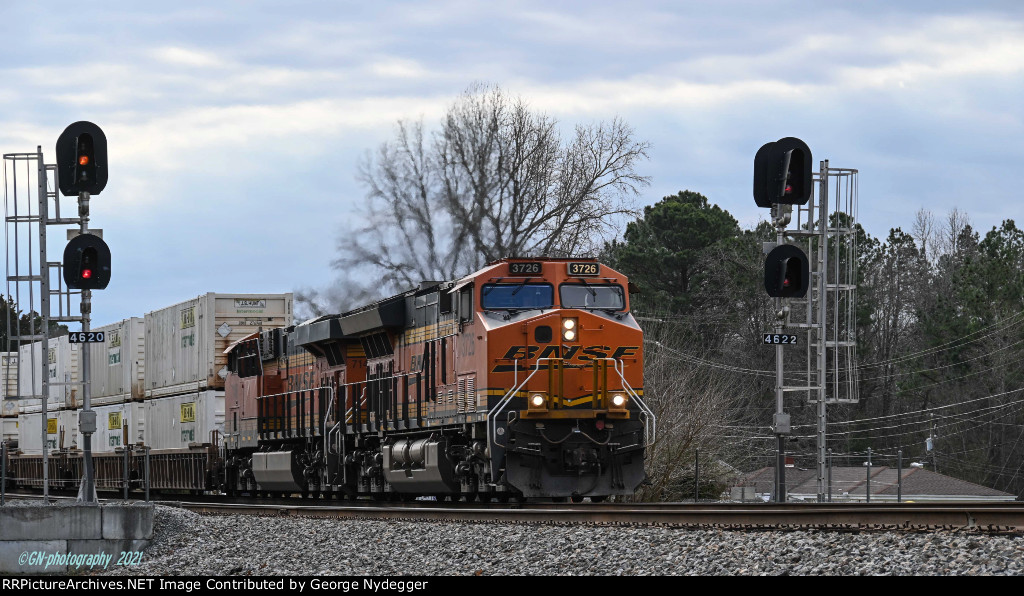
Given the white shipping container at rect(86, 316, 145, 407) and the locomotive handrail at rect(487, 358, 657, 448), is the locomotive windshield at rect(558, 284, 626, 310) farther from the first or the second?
the white shipping container at rect(86, 316, 145, 407)

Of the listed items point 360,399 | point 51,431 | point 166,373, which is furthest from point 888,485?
point 51,431

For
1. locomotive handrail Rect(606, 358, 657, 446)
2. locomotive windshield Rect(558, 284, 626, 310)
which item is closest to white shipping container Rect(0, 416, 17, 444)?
locomotive windshield Rect(558, 284, 626, 310)

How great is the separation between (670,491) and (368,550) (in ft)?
46.8

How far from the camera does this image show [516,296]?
19641 mm

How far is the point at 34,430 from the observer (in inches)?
1528

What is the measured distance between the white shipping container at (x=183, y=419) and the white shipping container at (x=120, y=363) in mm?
1079

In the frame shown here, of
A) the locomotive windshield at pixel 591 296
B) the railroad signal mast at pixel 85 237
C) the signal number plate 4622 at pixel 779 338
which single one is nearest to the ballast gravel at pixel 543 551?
the railroad signal mast at pixel 85 237

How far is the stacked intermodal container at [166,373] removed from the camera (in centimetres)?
3008

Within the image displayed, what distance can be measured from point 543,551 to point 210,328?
1858 centimetres

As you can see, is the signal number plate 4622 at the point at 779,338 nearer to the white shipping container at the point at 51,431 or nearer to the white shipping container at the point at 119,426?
the white shipping container at the point at 119,426

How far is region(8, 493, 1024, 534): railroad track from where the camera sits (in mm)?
11469

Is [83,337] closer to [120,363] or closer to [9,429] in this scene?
[120,363]
